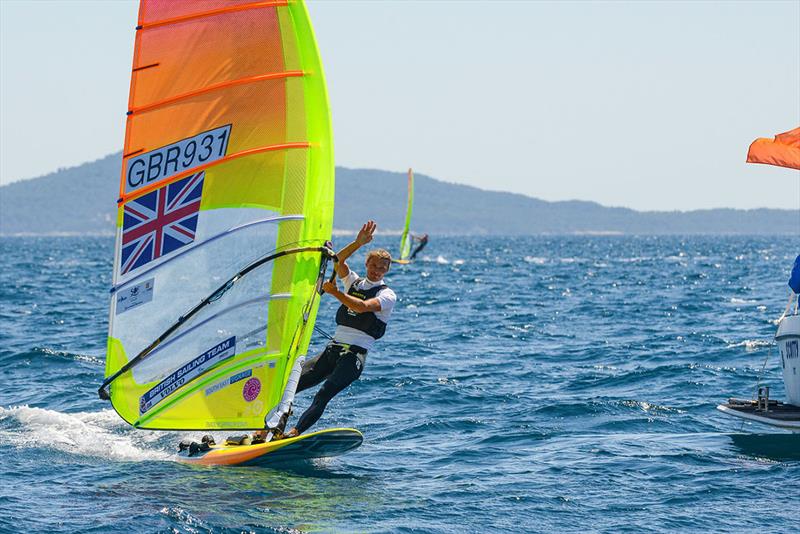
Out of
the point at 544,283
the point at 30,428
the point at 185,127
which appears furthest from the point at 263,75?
the point at 544,283

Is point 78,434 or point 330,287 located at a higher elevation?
point 330,287

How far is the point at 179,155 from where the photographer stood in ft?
31.4

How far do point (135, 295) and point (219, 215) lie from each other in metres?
1.01

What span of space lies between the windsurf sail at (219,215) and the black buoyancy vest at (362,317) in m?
0.29

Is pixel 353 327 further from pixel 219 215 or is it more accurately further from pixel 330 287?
pixel 219 215

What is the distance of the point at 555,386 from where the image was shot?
1477cm

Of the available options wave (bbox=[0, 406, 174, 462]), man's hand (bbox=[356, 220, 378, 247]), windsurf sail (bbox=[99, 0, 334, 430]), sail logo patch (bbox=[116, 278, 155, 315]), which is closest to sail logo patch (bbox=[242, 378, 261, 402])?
windsurf sail (bbox=[99, 0, 334, 430])

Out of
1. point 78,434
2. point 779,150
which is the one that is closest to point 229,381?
point 78,434

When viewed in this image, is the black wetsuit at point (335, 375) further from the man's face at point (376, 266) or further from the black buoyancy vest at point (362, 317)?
the man's face at point (376, 266)

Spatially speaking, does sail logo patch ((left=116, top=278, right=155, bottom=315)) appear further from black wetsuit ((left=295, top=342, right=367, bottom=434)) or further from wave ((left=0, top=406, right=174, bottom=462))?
black wetsuit ((left=295, top=342, right=367, bottom=434))

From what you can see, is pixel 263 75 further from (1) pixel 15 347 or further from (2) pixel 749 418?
(1) pixel 15 347

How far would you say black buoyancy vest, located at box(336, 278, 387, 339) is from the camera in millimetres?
9867

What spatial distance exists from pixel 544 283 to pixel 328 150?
32604 mm

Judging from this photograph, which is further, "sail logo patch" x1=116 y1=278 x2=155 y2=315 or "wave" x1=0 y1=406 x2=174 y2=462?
"wave" x1=0 y1=406 x2=174 y2=462
